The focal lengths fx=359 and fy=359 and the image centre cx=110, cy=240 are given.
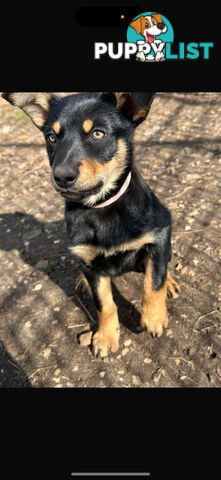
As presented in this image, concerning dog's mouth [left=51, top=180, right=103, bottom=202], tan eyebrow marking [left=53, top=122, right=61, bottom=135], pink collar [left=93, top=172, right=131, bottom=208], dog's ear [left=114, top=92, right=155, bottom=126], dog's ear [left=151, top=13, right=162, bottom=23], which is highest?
dog's ear [left=151, top=13, right=162, bottom=23]

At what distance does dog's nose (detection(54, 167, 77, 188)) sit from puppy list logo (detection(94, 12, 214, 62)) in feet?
2.26

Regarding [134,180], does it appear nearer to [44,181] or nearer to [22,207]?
[22,207]

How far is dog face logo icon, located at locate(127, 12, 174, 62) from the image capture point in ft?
5.26

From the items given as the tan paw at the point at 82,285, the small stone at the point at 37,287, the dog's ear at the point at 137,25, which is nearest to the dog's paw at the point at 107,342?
the tan paw at the point at 82,285

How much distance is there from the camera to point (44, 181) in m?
5.84

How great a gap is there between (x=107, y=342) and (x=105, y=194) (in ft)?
4.27

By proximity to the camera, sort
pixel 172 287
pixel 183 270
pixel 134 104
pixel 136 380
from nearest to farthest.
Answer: pixel 134 104 → pixel 136 380 → pixel 172 287 → pixel 183 270

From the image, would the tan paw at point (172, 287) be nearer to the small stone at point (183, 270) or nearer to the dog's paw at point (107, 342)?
the small stone at point (183, 270)

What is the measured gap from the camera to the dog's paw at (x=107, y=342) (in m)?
3.09

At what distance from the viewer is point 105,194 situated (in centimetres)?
266

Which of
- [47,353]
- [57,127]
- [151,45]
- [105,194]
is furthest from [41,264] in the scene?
[151,45]

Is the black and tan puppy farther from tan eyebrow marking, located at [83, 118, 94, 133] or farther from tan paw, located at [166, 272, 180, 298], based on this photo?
tan paw, located at [166, 272, 180, 298]

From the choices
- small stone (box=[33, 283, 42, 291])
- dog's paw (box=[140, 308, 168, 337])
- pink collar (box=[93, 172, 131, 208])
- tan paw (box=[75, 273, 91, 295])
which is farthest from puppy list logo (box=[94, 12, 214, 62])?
small stone (box=[33, 283, 42, 291])

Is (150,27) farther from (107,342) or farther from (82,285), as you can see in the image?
(82,285)
